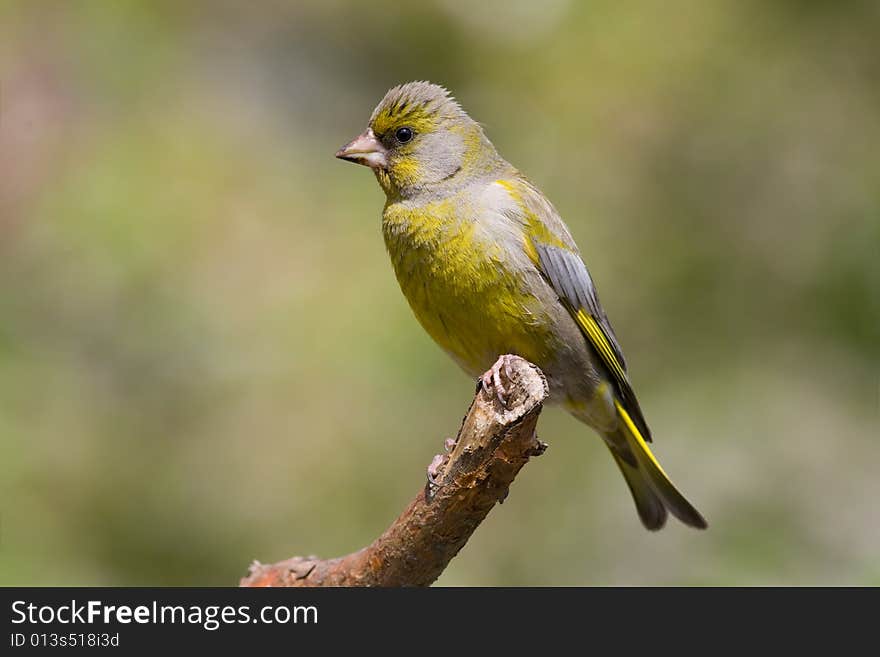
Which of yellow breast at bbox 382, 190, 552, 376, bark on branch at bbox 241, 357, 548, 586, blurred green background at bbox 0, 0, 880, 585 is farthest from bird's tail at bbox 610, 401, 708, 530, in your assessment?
bark on branch at bbox 241, 357, 548, 586

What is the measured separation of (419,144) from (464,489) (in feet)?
5.57

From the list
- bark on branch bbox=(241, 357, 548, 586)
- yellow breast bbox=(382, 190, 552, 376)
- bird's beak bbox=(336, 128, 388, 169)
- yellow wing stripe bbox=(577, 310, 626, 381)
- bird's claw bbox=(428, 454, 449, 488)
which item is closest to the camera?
bark on branch bbox=(241, 357, 548, 586)

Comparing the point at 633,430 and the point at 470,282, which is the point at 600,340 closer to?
the point at 633,430

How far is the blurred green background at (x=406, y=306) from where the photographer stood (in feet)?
20.1

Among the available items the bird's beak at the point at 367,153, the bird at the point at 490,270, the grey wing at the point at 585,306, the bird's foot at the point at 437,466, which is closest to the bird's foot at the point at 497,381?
the bird's foot at the point at 437,466

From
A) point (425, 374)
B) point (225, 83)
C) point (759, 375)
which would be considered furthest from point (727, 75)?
point (225, 83)

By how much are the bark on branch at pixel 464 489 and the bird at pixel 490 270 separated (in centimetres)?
56

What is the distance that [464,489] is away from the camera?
3.49 meters

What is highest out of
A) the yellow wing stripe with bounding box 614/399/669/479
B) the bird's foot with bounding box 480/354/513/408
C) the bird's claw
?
the bird's foot with bounding box 480/354/513/408

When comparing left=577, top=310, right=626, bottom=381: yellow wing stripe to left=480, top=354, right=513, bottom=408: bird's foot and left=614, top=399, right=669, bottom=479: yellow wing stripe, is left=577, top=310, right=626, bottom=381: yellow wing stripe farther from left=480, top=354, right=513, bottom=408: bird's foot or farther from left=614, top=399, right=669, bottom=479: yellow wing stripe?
left=480, top=354, right=513, bottom=408: bird's foot

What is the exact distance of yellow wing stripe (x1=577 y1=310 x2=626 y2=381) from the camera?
4.55 m

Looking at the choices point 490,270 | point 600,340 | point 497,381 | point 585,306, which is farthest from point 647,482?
point 497,381

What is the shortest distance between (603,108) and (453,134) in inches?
112

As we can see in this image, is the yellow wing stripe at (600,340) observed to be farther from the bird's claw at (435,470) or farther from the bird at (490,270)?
the bird's claw at (435,470)
